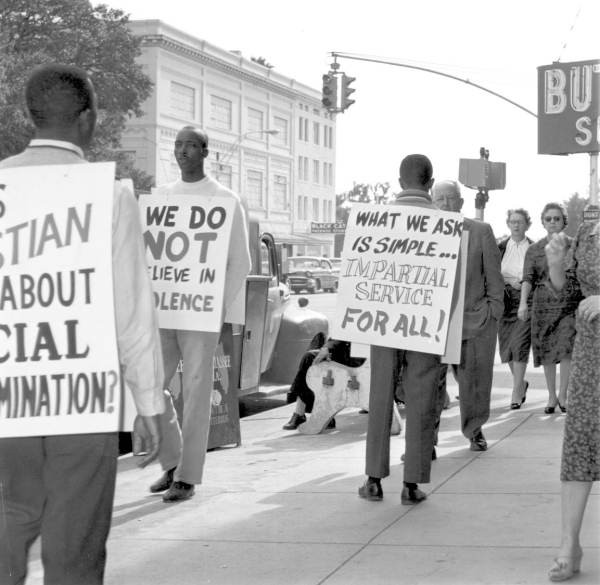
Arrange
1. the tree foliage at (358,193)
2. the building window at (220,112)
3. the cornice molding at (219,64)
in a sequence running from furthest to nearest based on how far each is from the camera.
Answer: the tree foliage at (358,193)
the building window at (220,112)
the cornice molding at (219,64)

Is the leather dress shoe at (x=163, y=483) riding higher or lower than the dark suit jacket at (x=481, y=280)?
lower

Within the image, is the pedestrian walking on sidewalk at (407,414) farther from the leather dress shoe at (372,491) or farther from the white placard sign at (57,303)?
the white placard sign at (57,303)

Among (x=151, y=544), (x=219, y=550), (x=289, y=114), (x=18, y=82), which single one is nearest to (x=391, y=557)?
(x=219, y=550)

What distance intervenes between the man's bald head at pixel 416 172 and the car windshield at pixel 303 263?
51990 millimetres

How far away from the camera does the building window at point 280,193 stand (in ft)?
294

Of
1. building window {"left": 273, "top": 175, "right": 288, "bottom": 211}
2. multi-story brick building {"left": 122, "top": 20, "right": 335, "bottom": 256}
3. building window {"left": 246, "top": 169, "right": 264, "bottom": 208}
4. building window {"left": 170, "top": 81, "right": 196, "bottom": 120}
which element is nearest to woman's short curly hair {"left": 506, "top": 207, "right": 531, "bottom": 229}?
multi-story brick building {"left": 122, "top": 20, "right": 335, "bottom": 256}

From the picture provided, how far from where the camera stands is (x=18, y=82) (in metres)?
43.7

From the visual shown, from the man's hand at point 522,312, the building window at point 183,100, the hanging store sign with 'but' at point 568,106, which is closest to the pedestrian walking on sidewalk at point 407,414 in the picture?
the man's hand at point 522,312

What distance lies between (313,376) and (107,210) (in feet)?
19.4

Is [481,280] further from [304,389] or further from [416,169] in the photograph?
[304,389]

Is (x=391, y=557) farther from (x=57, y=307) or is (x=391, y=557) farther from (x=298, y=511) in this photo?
(x=57, y=307)

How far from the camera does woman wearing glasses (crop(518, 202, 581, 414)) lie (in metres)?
9.98

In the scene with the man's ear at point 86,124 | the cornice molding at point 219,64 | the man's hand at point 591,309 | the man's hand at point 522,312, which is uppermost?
the cornice molding at point 219,64

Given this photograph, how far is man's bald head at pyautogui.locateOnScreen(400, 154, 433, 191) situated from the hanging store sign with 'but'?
1433cm
